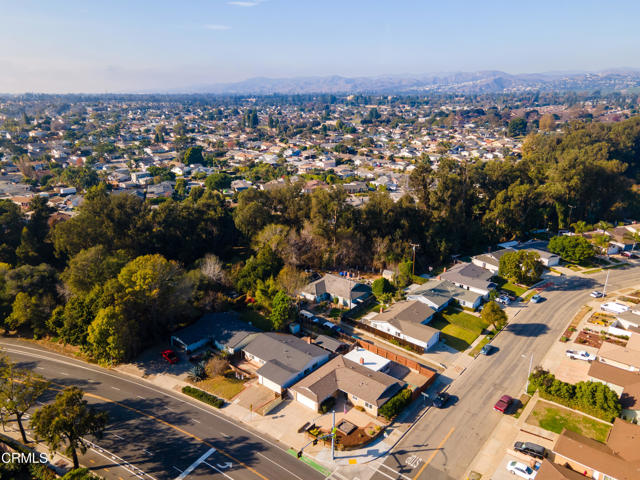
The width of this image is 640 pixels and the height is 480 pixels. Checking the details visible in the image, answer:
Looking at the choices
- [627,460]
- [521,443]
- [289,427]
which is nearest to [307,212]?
[289,427]

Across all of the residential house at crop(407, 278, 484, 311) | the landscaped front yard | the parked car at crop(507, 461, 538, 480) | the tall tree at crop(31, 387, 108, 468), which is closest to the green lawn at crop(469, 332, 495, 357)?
the landscaped front yard

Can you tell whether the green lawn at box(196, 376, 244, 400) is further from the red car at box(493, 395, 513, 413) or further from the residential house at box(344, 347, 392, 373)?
the red car at box(493, 395, 513, 413)

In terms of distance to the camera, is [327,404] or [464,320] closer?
[327,404]

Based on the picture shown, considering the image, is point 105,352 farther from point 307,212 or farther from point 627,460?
point 627,460

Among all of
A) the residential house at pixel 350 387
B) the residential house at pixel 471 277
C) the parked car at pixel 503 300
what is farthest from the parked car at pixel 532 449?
the residential house at pixel 471 277

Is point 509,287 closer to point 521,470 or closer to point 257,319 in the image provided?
point 521,470

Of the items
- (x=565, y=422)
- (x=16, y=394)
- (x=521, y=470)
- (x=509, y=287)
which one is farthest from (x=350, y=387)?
(x=509, y=287)
